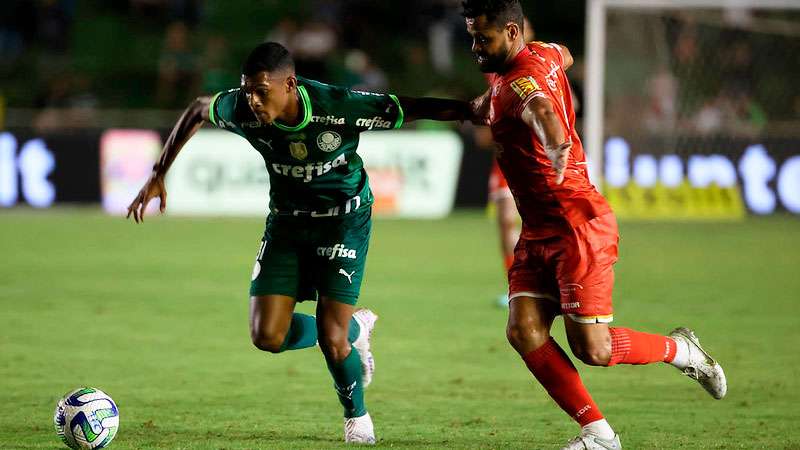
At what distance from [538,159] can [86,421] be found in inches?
86.7

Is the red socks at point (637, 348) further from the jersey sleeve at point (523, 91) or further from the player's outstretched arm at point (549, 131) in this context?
the jersey sleeve at point (523, 91)

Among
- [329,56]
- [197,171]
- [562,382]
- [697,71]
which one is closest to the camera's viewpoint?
[562,382]

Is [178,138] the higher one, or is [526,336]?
[178,138]

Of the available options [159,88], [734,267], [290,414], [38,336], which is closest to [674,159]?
[734,267]

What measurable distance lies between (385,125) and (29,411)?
2286 millimetres

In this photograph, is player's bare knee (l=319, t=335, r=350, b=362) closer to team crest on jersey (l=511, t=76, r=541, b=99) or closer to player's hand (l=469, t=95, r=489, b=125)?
player's hand (l=469, t=95, r=489, b=125)

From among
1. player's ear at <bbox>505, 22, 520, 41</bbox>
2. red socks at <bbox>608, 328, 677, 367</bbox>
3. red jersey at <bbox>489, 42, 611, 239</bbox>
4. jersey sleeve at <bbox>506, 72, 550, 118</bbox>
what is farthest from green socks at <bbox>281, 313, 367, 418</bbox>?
player's ear at <bbox>505, 22, 520, 41</bbox>

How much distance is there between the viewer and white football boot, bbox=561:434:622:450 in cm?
529

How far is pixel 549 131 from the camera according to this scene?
4.98 metres

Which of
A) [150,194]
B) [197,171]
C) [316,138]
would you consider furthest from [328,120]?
[197,171]

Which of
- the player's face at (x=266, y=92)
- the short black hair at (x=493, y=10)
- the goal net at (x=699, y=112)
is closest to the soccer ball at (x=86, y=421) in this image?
the player's face at (x=266, y=92)

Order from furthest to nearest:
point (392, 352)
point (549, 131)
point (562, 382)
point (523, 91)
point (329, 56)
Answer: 1. point (329, 56)
2. point (392, 352)
3. point (562, 382)
4. point (523, 91)
5. point (549, 131)

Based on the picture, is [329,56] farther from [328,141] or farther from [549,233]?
[549,233]

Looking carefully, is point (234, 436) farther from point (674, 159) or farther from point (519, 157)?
point (674, 159)
